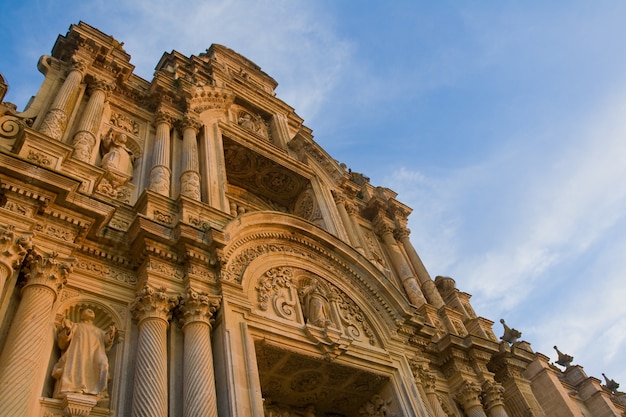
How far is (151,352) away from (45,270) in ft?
6.14

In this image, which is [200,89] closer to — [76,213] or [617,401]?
[76,213]

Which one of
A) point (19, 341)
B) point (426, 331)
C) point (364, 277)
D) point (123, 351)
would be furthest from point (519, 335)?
point (19, 341)

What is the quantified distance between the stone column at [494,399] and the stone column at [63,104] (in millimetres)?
10904

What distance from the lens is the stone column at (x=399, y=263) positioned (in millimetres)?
16109

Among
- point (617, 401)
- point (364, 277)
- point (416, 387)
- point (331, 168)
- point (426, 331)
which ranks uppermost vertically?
point (331, 168)

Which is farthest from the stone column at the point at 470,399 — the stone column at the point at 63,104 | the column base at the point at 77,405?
the stone column at the point at 63,104

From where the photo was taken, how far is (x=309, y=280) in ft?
38.7

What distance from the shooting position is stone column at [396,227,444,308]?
16.6 m

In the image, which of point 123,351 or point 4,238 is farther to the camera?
point 123,351

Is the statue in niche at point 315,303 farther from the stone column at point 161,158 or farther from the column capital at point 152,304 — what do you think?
the stone column at point 161,158

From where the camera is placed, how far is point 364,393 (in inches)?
446

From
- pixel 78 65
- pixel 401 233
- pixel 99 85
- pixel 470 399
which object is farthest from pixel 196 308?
pixel 401 233

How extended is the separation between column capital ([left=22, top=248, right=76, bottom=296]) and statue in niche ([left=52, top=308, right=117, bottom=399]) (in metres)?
0.58

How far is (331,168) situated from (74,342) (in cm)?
1143
